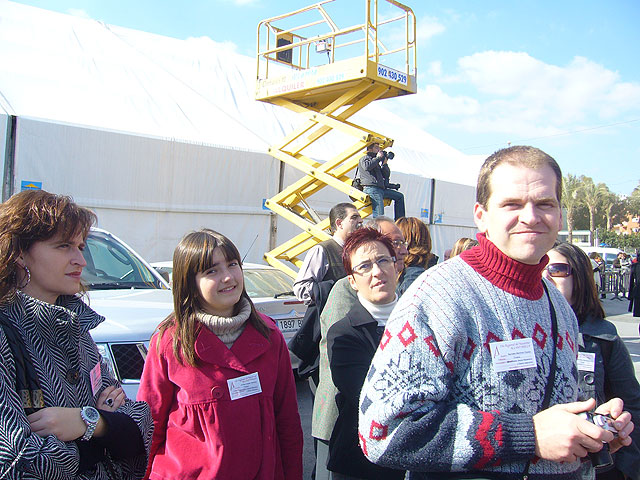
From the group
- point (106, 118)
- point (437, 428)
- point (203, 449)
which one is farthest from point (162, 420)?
point (106, 118)

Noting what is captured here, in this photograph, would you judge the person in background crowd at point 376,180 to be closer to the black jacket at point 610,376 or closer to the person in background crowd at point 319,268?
the person in background crowd at point 319,268

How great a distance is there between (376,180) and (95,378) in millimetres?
7034

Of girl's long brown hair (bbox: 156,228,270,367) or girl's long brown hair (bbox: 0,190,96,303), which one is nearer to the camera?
girl's long brown hair (bbox: 0,190,96,303)

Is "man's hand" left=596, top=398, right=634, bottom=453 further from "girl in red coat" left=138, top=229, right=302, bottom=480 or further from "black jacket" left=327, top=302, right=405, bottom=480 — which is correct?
"girl in red coat" left=138, top=229, right=302, bottom=480

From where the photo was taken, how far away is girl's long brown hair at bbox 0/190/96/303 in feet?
5.57

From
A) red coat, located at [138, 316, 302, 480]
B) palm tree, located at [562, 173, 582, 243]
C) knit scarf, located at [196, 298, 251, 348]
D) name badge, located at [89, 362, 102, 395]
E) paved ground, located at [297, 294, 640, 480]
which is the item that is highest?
palm tree, located at [562, 173, 582, 243]

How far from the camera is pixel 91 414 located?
1.66m

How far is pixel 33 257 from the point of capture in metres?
1.79

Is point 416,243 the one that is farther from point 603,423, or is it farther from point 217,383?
point 603,423

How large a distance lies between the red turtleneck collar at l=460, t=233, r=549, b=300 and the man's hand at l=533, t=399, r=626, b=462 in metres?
Result: 0.33

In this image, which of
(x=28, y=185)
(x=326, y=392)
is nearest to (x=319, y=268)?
(x=326, y=392)

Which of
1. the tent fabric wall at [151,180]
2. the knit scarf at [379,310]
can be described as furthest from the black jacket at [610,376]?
the tent fabric wall at [151,180]

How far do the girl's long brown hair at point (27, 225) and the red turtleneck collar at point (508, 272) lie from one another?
1417mm

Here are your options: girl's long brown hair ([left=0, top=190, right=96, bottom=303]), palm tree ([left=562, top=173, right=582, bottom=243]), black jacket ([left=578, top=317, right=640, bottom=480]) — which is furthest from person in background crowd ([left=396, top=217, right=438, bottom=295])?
palm tree ([left=562, top=173, right=582, bottom=243])
